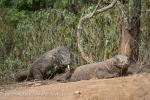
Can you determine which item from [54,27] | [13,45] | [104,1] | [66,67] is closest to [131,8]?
[104,1]

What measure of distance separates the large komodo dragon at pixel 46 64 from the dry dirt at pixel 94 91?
228cm

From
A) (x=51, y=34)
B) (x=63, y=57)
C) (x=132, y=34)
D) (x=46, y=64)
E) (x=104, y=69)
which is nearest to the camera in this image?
(x=104, y=69)

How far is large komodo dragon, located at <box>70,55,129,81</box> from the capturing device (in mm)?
6744

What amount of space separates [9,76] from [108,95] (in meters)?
4.17

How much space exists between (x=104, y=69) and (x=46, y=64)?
Answer: 1548mm

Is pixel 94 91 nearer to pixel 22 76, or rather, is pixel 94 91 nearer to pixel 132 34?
pixel 132 34

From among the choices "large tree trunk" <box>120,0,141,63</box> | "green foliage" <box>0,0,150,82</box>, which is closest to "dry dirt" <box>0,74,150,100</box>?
"large tree trunk" <box>120,0,141,63</box>

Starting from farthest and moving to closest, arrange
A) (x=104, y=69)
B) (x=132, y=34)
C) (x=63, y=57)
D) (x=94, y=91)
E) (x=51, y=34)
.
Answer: (x=51, y=34) < (x=63, y=57) < (x=132, y=34) < (x=104, y=69) < (x=94, y=91)

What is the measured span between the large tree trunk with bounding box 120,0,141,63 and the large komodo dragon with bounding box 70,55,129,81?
2.73 ft

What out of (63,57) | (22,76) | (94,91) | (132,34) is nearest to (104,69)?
(132,34)

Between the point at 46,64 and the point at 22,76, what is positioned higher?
the point at 46,64

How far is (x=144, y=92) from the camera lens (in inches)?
206

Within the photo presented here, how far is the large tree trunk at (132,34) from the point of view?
7.75 metres

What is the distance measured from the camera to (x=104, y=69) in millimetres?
6965
